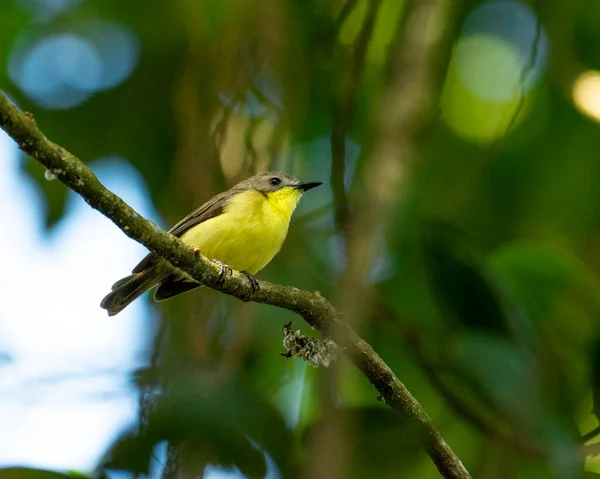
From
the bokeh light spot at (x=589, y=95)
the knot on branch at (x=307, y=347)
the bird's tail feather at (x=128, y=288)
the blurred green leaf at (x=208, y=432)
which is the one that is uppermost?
the bokeh light spot at (x=589, y=95)

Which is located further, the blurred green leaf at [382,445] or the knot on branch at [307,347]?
the knot on branch at [307,347]

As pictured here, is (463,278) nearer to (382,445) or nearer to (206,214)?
(382,445)

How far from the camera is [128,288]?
5.32 meters

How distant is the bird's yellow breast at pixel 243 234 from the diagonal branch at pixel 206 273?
61.5 inches

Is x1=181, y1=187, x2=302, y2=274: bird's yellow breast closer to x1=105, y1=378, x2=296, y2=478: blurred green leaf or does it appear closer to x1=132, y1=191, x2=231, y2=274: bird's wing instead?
x1=132, y1=191, x2=231, y2=274: bird's wing

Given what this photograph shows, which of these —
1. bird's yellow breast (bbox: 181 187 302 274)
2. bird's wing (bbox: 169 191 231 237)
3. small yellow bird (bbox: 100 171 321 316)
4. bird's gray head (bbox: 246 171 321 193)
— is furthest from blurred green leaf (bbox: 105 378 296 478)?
bird's gray head (bbox: 246 171 321 193)

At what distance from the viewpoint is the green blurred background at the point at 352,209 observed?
8.21 ft

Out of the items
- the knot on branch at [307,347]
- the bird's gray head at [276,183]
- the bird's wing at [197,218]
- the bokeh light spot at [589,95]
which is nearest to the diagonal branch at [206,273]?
the knot on branch at [307,347]

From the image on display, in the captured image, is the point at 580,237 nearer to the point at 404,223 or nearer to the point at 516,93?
the point at 516,93

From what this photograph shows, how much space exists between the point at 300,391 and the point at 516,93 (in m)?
1.88

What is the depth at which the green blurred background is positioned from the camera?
2502mm

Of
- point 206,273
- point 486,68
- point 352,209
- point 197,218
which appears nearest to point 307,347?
point 206,273

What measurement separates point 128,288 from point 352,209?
3.13 meters

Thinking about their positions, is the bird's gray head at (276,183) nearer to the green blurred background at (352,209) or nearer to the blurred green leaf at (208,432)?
the green blurred background at (352,209)
